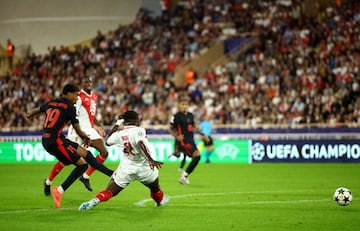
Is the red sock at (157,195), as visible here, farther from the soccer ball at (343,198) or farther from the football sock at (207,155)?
the football sock at (207,155)

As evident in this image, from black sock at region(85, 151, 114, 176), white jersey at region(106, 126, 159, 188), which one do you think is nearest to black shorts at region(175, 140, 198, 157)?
black sock at region(85, 151, 114, 176)

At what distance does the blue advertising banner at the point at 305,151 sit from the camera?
29859 mm

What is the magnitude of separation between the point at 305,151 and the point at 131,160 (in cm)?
1815

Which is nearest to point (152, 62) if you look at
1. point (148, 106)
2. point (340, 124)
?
point (148, 106)

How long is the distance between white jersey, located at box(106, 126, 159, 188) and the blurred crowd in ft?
59.5

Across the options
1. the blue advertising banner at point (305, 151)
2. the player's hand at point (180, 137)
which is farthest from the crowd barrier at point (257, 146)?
the player's hand at point (180, 137)

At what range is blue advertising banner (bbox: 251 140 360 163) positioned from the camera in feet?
98.0

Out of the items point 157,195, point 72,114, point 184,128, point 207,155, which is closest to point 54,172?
point 72,114

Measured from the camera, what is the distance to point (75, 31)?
43844 mm

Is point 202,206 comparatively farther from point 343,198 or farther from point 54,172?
point 54,172

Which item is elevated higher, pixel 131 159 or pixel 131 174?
pixel 131 159

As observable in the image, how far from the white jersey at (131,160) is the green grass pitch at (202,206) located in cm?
59

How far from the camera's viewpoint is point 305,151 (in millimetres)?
30734

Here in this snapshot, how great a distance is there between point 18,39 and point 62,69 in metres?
3.85
